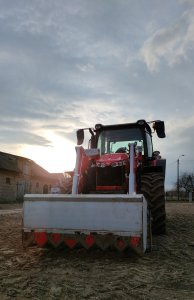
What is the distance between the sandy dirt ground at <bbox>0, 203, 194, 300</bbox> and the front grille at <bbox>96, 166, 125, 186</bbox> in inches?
58.2

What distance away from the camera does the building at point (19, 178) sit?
38594mm

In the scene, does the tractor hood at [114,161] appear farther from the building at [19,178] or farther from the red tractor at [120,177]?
the building at [19,178]

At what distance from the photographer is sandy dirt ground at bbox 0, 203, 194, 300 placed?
4.39 meters

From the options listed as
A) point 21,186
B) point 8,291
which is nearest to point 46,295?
point 8,291

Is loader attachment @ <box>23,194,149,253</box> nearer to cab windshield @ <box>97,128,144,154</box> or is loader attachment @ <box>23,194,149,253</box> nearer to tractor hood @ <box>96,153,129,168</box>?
tractor hood @ <box>96,153,129,168</box>

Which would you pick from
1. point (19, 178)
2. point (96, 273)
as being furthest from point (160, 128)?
point (19, 178)

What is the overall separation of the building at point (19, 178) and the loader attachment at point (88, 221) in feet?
94.7

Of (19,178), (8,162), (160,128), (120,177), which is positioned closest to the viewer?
(120,177)

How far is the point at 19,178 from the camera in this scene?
139 feet

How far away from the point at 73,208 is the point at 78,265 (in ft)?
3.11

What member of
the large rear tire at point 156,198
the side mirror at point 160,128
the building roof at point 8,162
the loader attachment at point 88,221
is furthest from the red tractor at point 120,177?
the building roof at point 8,162

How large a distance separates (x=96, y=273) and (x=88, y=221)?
1.02 metres

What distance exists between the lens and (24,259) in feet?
20.1

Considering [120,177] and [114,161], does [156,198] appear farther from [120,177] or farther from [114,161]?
[114,161]
